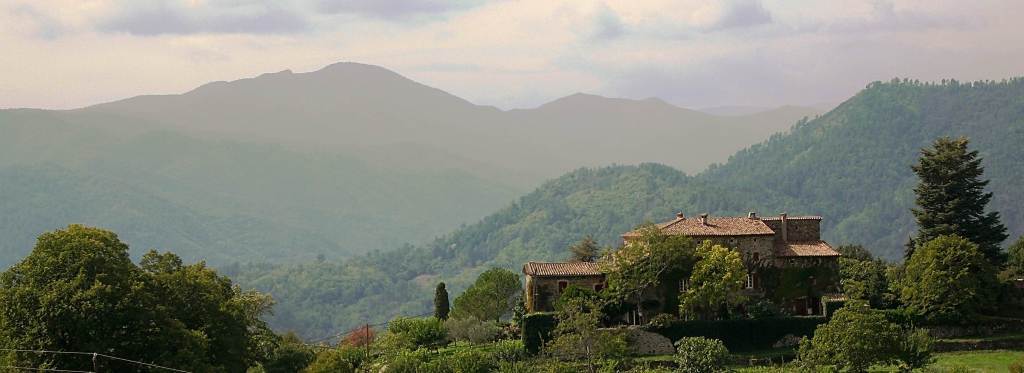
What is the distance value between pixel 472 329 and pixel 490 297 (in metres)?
8.67

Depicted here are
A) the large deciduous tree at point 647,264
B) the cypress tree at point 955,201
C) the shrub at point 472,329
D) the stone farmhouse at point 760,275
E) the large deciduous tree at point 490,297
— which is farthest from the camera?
the large deciduous tree at point 490,297

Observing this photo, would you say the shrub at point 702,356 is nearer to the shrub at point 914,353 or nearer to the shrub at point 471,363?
the shrub at point 914,353

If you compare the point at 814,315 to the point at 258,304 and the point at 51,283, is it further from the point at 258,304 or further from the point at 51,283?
the point at 51,283

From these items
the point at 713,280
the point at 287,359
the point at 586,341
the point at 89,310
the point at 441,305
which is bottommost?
the point at 287,359

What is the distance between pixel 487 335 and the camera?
68125 mm

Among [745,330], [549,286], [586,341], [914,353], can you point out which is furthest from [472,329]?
[914,353]

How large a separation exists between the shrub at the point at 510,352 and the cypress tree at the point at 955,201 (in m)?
25.0

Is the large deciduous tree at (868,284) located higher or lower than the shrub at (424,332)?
higher

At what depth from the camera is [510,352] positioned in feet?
209

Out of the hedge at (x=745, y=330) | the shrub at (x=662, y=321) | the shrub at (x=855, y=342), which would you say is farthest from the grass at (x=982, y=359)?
the shrub at (x=662, y=321)

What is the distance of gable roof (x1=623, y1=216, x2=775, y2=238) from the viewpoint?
67938 millimetres

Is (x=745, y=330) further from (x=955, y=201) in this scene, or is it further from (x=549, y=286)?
(x=955, y=201)

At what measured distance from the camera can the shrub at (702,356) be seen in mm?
58594

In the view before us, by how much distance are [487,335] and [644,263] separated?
9969 mm
